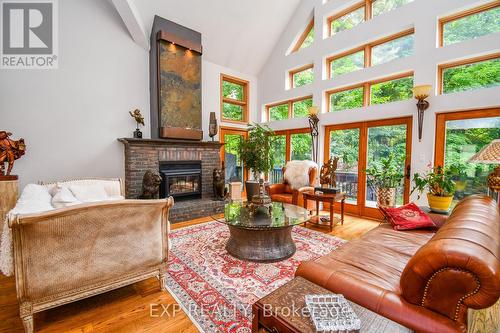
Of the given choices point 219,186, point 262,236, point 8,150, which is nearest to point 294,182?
point 219,186

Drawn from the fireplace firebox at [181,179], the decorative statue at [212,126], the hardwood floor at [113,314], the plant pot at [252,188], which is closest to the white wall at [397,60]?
the plant pot at [252,188]

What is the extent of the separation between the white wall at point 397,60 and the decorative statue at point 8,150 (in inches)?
201

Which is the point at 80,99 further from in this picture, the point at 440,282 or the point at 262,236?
the point at 440,282

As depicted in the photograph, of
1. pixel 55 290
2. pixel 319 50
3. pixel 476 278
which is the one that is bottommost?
pixel 55 290

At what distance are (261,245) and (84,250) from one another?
164 cm

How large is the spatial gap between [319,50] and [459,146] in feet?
10.7

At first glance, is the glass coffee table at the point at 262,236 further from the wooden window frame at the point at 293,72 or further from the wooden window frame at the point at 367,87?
the wooden window frame at the point at 293,72

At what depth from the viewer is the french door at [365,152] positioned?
4127 mm

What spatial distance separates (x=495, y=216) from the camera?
165 centimetres

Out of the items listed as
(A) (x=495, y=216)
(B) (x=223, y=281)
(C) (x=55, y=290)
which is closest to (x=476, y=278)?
(A) (x=495, y=216)

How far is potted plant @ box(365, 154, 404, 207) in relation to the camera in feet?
12.8

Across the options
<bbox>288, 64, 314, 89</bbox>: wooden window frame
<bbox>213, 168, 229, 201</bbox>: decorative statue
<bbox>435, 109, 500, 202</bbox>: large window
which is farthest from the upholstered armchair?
<bbox>288, 64, 314, 89</bbox>: wooden window frame

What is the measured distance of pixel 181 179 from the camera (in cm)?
480

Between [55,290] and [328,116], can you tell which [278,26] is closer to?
[328,116]
